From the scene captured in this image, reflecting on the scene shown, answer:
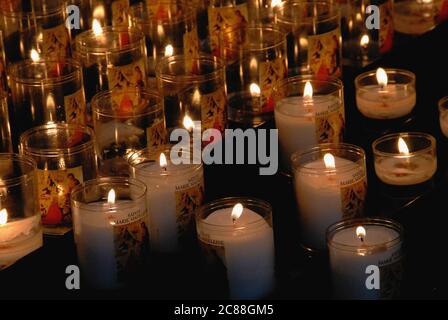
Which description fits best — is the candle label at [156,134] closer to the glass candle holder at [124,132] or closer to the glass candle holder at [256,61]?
the glass candle holder at [124,132]

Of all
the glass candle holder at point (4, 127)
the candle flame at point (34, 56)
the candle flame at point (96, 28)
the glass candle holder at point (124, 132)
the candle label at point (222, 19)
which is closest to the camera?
the glass candle holder at point (124, 132)

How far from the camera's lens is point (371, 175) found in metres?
2.47

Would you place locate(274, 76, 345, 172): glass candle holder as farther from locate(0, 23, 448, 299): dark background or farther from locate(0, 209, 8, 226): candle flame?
locate(0, 209, 8, 226): candle flame

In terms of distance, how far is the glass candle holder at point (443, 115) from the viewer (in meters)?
2.56

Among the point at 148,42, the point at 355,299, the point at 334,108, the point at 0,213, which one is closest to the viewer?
the point at 355,299

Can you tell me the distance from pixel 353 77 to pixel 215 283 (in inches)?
36.7

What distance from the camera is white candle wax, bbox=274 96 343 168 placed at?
2.44 m

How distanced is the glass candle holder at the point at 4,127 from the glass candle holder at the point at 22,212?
0.27m

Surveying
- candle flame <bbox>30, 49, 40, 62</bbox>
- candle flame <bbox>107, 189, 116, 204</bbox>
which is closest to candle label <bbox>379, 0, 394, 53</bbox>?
candle flame <bbox>30, 49, 40, 62</bbox>

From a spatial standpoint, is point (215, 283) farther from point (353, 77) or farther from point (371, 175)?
point (353, 77)

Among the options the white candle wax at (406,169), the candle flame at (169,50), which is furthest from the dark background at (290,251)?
the candle flame at (169,50)

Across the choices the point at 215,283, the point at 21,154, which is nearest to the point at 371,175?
the point at 215,283

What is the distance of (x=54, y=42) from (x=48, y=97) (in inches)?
12.0

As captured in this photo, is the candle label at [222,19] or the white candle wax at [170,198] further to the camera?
the candle label at [222,19]
